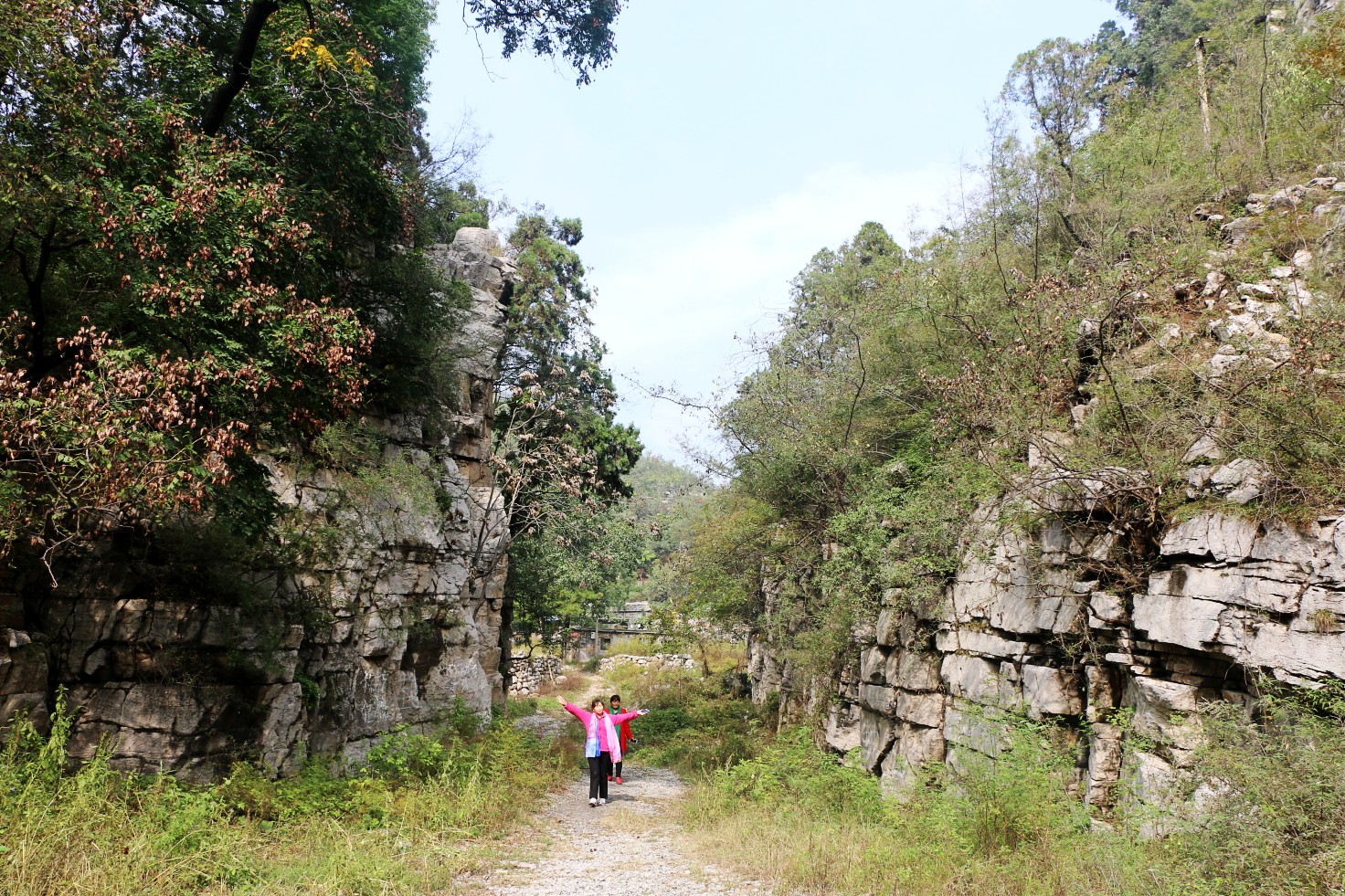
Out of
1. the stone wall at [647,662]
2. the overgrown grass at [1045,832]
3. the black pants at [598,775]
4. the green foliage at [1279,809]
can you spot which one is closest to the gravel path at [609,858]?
the black pants at [598,775]

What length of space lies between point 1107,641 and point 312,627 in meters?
9.28

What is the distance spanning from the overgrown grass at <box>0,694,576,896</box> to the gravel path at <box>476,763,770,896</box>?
0.53 m

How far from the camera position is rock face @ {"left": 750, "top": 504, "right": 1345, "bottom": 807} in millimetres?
5766

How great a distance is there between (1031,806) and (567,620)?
2196 cm

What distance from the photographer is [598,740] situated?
1095cm

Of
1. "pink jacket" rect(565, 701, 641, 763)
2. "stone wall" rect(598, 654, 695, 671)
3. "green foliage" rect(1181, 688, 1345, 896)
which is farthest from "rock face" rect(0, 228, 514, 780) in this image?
"stone wall" rect(598, 654, 695, 671)

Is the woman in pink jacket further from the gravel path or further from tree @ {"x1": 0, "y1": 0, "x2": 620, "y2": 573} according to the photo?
tree @ {"x1": 0, "y1": 0, "x2": 620, "y2": 573}

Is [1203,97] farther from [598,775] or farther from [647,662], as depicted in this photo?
[647,662]

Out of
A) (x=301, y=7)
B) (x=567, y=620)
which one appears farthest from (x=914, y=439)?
(x=567, y=620)

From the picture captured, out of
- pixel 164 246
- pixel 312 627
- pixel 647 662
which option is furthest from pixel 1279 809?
pixel 647 662

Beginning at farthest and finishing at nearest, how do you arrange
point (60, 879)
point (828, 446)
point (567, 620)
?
point (567, 620)
point (828, 446)
point (60, 879)

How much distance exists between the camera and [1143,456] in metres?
7.34

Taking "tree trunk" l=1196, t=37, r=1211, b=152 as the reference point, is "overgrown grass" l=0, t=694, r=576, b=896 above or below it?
below

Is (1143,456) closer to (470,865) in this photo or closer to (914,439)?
(914,439)
